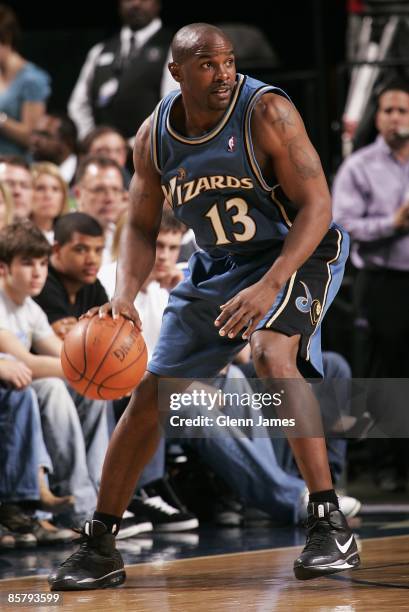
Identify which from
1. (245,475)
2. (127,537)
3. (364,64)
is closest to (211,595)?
(127,537)

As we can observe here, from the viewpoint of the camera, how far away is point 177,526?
5.23 meters

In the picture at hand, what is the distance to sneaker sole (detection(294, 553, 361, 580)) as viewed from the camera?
11.7 feet

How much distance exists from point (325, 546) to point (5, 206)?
278 cm

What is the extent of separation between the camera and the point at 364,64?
23.2 ft

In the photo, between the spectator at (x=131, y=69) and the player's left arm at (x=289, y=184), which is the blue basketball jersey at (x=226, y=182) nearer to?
the player's left arm at (x=289, y=184)

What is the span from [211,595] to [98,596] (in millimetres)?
334

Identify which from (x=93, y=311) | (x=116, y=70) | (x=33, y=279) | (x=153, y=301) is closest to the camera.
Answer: (x=93, y=311)

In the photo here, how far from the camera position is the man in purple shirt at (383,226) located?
662 cm

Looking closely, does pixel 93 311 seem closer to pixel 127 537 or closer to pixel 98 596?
pixel 98 596

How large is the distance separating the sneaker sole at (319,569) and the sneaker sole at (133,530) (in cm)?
143

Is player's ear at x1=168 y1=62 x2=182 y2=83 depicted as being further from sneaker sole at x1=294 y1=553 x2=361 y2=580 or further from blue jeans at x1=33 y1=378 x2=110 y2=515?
blue jeans at x1=33 y1=378 x2=110 y2=515

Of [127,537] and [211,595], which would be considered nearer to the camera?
[211,595]

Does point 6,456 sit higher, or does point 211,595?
point 6,456

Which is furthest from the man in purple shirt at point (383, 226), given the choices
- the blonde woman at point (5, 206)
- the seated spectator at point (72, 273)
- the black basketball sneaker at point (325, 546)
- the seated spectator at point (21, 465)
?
the black basketball sneaker at point (325, 546)
